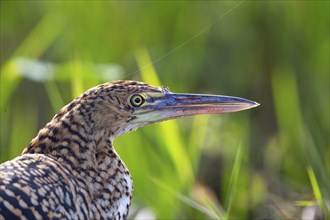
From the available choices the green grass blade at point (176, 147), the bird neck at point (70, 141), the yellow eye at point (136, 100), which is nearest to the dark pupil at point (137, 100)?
the yellow eye at point (136, 100)

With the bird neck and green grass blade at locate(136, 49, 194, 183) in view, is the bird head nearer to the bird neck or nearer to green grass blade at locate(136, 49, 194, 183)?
the bird neck

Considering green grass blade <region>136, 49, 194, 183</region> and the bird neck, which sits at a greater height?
the bird neck

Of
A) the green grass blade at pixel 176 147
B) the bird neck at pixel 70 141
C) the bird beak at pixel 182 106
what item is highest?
the bird beak at pixel 182 106

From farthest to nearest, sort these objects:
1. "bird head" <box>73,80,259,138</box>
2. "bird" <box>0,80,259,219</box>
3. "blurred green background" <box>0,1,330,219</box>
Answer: "blurred green background" <box>0,1,330,219</box>, "bird head" <box>73,80,259,138</box>, "bird" <box>0,80,259,219</box>

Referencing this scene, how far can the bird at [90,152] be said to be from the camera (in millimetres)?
4258

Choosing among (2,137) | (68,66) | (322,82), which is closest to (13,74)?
(68,66)

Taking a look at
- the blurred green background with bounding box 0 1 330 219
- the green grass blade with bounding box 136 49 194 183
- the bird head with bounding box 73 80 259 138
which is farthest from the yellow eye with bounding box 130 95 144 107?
the green grass blade with bounding box 136 49 194 183

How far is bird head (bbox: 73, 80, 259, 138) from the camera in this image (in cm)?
470

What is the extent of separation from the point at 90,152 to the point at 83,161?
50 millimetres

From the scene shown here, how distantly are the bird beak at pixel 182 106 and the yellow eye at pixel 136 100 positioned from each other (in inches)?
0.8

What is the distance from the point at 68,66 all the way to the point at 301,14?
74.1 inches

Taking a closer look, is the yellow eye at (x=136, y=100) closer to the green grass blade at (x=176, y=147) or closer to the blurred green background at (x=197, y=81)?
the blurred green background at (x=197, y=81)

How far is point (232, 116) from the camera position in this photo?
275 inches

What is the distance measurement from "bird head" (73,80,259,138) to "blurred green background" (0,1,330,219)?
50 centimetres
